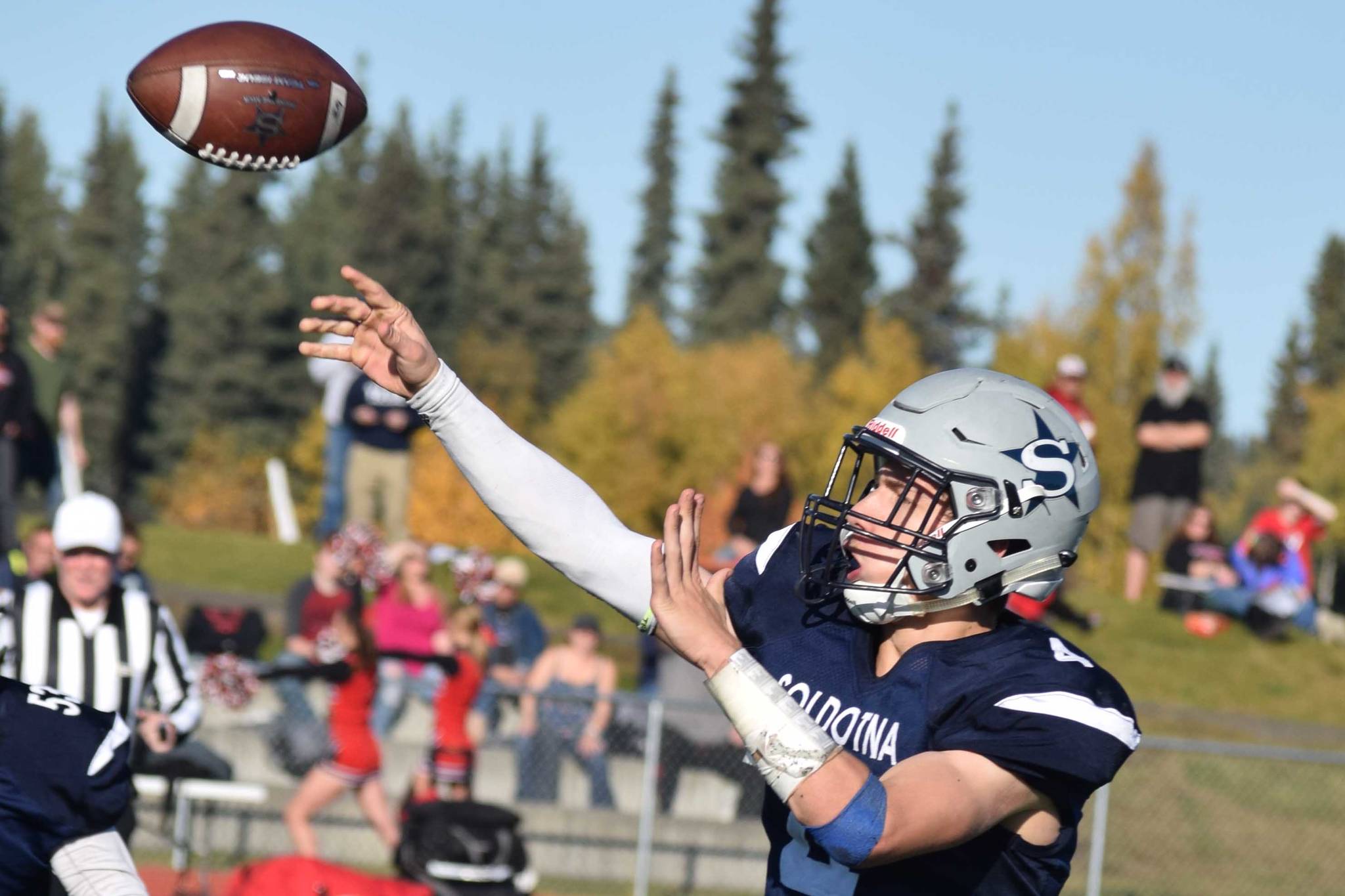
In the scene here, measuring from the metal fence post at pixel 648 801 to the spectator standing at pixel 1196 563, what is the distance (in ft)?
19.9

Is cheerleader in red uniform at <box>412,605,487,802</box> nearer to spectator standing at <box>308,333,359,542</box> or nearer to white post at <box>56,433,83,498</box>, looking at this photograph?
spectator standing at <box>308,333,359,542</box>

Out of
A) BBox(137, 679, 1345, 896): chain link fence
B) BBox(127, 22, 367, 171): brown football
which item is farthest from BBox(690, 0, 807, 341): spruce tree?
BBox(127, 22, 367, 171): brown football

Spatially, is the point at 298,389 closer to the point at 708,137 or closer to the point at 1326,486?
the point at 708,137

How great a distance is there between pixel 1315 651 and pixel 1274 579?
643 millimetres

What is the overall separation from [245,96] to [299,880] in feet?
10.5

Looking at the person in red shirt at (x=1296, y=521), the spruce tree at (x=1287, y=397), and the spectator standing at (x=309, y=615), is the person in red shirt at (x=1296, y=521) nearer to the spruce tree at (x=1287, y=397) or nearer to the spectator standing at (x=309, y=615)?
the spectator standing at (x=309, y=615)

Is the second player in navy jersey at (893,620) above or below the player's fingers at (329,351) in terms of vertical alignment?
below

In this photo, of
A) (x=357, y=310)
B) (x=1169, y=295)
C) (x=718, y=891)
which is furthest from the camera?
(x=1169, y=295)

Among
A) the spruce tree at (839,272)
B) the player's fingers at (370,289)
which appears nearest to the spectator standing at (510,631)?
the player's fingers at (370,289)

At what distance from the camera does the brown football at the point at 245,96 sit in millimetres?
3529

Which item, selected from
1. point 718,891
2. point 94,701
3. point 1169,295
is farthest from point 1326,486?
point 94,701

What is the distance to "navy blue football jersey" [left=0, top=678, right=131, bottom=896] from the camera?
117 inches

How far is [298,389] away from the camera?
45.4m

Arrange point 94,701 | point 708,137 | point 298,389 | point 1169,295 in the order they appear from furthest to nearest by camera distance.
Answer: point 708,137, point 298,389, point 1169,295, point 94,701
